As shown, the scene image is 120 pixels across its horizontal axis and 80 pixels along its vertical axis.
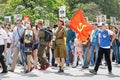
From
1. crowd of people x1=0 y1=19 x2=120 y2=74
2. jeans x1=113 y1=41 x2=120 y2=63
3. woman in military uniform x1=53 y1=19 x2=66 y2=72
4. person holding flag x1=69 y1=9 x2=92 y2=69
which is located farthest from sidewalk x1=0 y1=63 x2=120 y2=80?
jeans x1=113 y1=41 x2=120 y2=63

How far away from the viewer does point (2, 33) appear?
15.0m

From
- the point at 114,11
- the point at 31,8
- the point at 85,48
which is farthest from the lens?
the point at 114,11

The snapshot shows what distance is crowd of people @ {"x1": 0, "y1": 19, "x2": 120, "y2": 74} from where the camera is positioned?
14945mm

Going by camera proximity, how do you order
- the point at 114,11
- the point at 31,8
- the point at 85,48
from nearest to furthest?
1. the point at 85,48
2. the point at 31,8
3. the point at 114,11

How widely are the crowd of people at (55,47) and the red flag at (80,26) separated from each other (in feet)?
0.89

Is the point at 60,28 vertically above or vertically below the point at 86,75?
above

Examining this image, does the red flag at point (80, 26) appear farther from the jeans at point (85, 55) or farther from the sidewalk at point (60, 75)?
the sidewalk at point (60, 75)

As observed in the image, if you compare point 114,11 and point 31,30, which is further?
point 114,11

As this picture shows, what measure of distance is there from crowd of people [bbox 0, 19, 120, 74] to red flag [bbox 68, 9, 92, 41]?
0.27m

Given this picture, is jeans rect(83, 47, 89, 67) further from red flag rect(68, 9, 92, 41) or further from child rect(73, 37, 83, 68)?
red flag rect(68, 9, 92, 41)

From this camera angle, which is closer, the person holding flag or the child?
the person holding flag

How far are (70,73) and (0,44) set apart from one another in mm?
2619

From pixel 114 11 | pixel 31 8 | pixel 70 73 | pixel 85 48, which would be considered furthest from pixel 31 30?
pixel 114 11

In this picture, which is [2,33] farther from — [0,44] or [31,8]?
[31,8]
